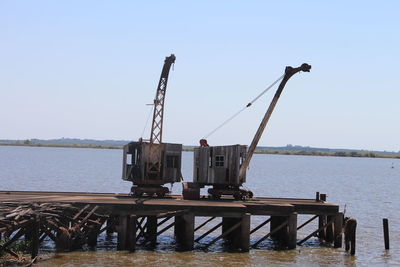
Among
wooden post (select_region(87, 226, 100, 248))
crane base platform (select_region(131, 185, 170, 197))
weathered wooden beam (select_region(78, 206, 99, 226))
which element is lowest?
wooden post (select_region(87, 226, 100, 248))

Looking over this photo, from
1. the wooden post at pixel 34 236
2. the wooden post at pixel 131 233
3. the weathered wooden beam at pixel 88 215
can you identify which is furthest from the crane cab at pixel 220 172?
the wooden post at pixel 34 236

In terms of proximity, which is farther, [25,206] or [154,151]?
[154,151]

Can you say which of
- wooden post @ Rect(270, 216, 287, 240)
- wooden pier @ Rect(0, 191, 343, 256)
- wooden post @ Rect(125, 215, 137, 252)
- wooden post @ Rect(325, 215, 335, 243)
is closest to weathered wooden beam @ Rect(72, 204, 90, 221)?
wooden pier @ Rect(0, 191, 343, 256)

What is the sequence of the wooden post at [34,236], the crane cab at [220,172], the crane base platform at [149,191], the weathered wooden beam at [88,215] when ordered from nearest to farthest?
the wooden post at [34,236] < the weathered wooden beam at [88,215] < the crane cab at [220,172] < the crane base platform at [149,191]

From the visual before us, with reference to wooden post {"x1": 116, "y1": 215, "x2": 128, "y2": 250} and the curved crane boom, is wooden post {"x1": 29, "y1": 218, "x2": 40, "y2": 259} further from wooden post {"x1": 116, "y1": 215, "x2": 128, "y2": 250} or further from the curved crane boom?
the curved crane boom

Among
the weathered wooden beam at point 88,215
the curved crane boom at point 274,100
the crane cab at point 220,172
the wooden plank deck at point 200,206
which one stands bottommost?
the weathered wooden beam at point 88,215

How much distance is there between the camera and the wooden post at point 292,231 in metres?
34.2

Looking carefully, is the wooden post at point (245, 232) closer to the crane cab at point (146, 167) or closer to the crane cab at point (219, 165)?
the crane cab at point (219, 165)

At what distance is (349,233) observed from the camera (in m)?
34.8

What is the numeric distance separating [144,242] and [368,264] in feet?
37.6

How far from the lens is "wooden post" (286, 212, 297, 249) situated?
112 feet

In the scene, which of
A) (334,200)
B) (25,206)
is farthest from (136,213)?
(334,200)

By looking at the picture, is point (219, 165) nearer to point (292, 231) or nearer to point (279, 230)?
point (279, 230)

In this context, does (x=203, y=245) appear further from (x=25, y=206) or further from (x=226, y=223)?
(x=25, y=206)
